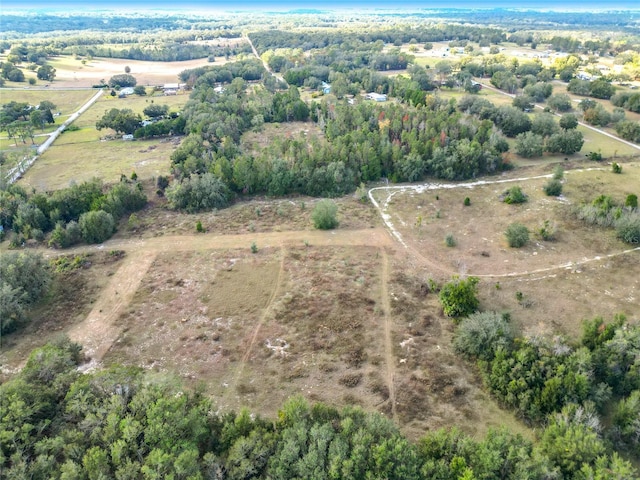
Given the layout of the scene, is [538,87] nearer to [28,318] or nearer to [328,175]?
[328,175]

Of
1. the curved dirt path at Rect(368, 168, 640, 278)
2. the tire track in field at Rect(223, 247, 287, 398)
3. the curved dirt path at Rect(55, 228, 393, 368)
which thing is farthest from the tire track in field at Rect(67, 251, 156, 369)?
the curved dirt path at Rect(368, 168, 640, 278)

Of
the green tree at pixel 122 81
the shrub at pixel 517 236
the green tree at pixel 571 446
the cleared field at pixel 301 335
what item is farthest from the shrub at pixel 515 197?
the green tree at pixel 122 81

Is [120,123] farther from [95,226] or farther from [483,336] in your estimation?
[483,336]

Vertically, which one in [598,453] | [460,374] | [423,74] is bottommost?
A: [460,374]

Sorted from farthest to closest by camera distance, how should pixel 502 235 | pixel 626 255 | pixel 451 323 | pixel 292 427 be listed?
1. pixel 502 235
2. pixel 626 255
3. pixel 451 323
4. pixel 292 427

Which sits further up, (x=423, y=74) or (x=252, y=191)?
(x=423, y=74)

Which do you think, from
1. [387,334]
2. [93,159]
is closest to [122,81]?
[93,159]

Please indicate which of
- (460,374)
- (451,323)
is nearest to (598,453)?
(460,374)

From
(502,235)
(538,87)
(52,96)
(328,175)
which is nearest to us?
(502,235)
